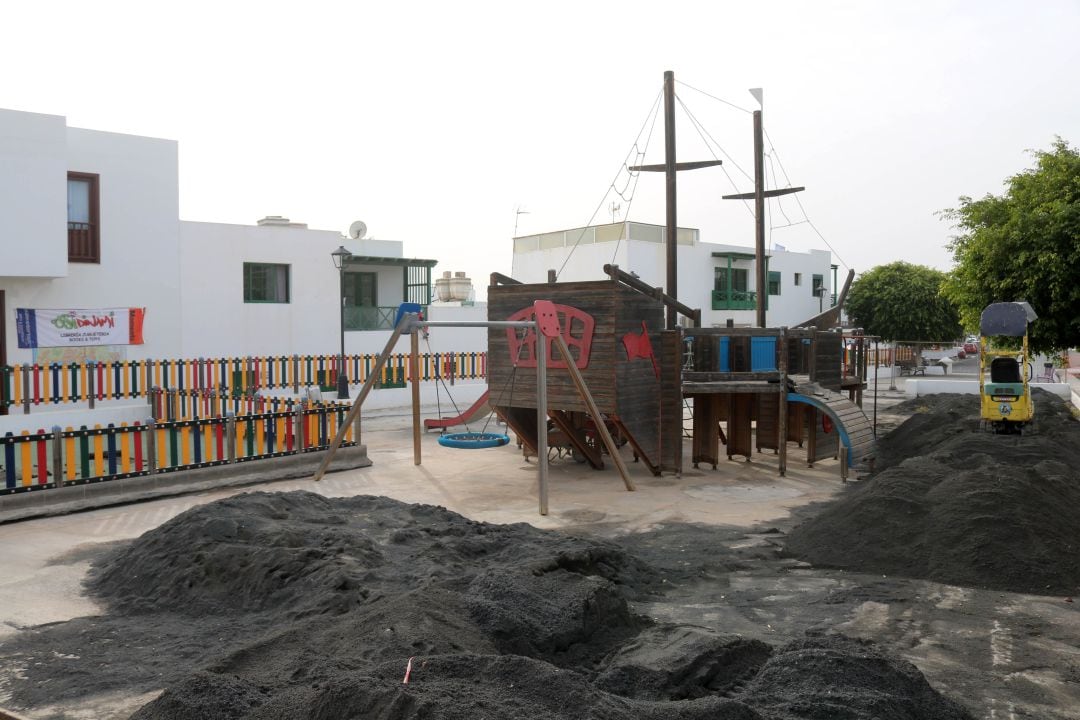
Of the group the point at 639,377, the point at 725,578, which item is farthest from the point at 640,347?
the point at 725,578

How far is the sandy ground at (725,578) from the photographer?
5859 millimetres

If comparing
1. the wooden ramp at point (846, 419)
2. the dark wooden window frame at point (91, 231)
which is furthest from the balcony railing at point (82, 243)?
the wooden ramp at point (846, 419)

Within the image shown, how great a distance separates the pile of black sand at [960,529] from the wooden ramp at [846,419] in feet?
7.12

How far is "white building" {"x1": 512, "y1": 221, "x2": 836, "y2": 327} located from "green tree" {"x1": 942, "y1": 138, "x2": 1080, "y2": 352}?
21784 mm

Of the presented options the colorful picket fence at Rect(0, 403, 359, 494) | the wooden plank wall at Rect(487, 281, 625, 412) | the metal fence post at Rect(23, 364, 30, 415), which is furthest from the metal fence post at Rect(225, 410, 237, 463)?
the metal fence post at Rect(23, 364, 30, 415)

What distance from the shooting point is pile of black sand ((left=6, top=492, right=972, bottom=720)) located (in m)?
4.57

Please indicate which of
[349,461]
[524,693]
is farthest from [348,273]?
[524,693]

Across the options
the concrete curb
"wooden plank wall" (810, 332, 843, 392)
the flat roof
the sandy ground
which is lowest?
the sandy ground

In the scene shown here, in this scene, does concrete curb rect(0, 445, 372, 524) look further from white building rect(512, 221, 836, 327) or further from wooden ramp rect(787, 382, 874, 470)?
white building rect(512, 221, 836, 327)

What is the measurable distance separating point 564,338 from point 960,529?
6.80 metres

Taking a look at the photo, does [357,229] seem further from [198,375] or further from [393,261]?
[198,375]

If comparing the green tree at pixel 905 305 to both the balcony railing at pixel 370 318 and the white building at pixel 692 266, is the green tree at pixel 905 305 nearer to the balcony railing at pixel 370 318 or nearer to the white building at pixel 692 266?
the white building at pixel 692 266

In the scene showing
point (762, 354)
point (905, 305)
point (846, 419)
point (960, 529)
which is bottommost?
point (960, 529)

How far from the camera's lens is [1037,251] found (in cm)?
1928
